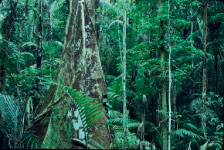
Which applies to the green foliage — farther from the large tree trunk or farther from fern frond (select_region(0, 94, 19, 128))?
the large tree trunk

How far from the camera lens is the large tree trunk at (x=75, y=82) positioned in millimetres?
2727

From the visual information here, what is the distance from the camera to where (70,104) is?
2.84 metres

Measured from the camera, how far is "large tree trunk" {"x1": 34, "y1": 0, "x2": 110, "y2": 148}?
2727mm

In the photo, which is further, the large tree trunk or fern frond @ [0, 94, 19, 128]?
the large tree trunk

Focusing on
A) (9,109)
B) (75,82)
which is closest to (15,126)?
(9,109)

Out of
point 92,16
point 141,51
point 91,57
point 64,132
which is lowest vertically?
point 64,132

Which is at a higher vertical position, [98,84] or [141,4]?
[141,4]

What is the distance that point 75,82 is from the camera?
318cm

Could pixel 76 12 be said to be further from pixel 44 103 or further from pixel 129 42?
pixel 129 42

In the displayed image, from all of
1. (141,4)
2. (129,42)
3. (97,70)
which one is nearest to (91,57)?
(97,70)

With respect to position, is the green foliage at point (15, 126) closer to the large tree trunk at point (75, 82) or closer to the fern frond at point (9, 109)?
the fern frond at point (9, 109)

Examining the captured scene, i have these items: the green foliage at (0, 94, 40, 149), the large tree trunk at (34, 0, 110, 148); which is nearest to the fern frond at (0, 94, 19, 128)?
the green foliage at (0, 94, 40, 149)

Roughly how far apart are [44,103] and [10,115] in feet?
3.13

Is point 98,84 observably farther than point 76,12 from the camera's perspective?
No
